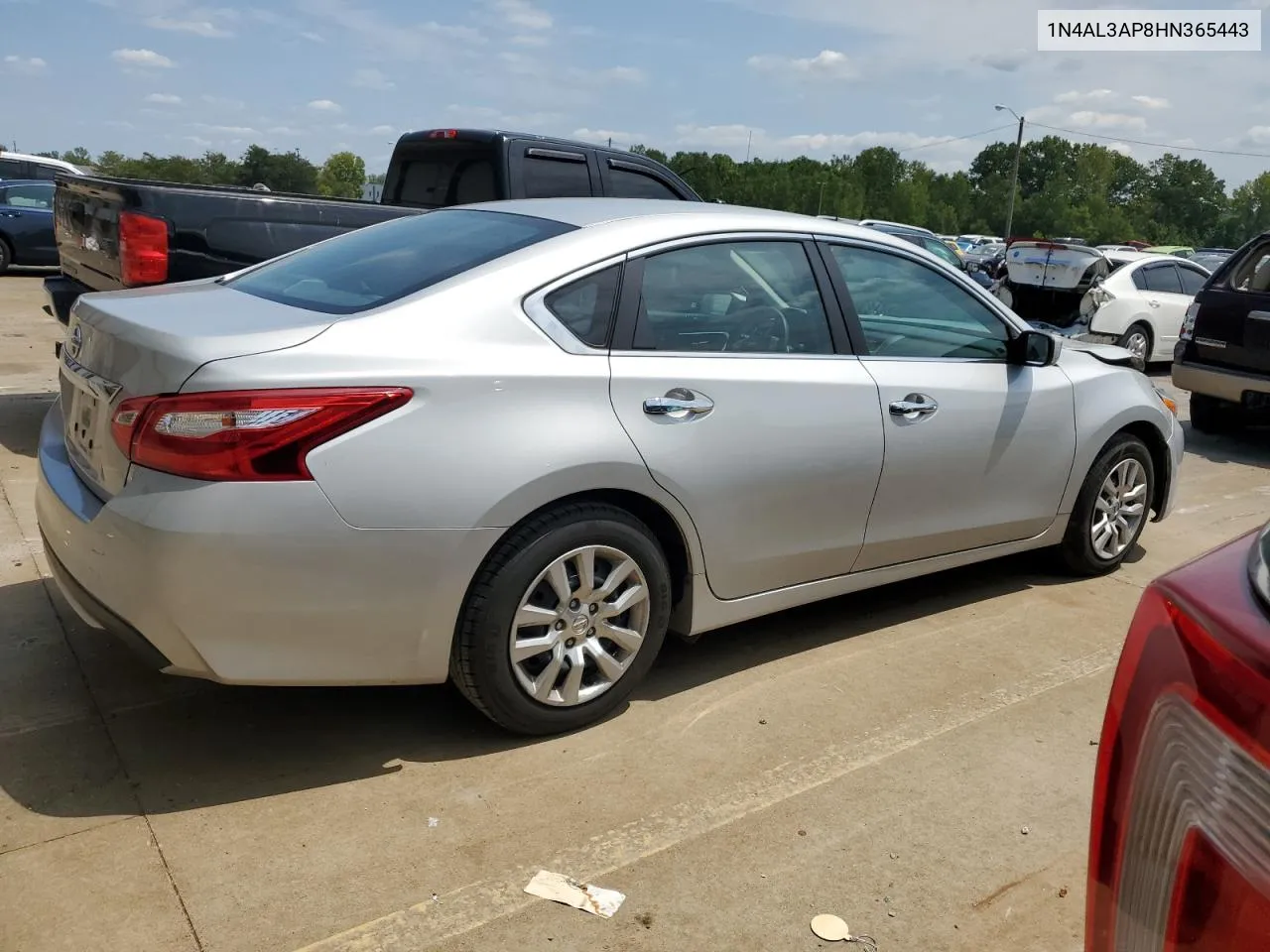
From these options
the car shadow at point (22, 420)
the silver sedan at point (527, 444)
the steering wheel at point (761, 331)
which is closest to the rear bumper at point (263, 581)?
the silver sedan at point (527, 444)

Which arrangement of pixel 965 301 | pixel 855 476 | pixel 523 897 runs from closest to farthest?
pixel 523 897, pixel 855 476, pixel 965 301

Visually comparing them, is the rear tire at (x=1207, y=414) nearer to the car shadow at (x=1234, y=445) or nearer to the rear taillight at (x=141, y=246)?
the car shadow at (x=1234, y=445)

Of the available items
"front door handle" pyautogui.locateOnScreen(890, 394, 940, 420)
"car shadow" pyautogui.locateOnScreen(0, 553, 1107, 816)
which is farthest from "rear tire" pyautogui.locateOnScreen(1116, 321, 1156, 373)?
"car shadow" pyautogui.locateOnScreen(0, 553, 1107, 816)

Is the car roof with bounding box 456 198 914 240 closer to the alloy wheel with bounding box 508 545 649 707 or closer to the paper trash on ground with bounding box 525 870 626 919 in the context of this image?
the alloy wheel with bounding box 508 545 649 707

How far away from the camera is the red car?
1.22 metres

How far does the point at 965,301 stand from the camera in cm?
445

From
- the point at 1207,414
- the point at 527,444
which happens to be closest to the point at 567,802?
the point at 527,444

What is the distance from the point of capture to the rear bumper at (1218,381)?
8.34 meters

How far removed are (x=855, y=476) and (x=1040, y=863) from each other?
1414 mm

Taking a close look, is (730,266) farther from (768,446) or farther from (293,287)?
(293,287)

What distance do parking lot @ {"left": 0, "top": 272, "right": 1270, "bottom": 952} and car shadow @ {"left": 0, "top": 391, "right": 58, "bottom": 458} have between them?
2204 mm

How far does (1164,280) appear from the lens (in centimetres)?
1316

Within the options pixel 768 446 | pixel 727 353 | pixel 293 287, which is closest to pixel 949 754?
pixel 768 446

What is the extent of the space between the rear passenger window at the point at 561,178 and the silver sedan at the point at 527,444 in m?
3.57
